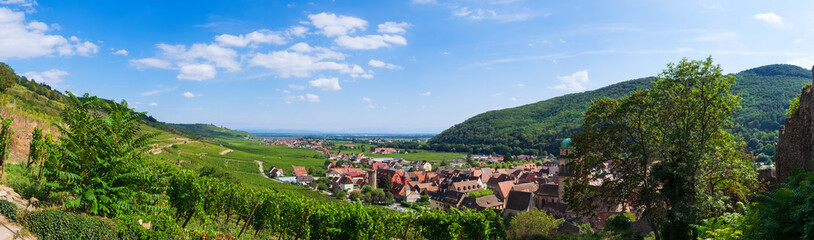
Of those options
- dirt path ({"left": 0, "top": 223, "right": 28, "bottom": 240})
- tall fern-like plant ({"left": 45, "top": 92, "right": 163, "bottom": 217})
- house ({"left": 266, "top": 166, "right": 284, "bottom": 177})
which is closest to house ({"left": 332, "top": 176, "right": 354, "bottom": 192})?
house ({"left": 266, "top": 166, "right": 284, "bottom": 177})

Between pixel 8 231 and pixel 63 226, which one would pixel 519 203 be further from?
pixel 8 231

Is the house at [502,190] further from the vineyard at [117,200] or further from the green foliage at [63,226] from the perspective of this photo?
the green foliage at [63,226]

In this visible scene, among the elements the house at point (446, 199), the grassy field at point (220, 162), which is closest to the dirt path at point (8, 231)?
the grassy field at point (220, 162)

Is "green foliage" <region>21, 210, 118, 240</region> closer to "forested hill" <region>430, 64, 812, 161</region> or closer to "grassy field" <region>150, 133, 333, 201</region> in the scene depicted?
"grassy field" <region>150, 133, 333, 201</region>

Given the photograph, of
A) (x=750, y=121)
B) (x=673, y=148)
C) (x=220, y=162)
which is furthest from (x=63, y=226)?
(x=750, y=121)

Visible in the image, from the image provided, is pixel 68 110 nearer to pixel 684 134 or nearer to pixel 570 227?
pixel 684 134

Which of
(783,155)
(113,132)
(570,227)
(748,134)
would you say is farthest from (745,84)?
(113,132)
